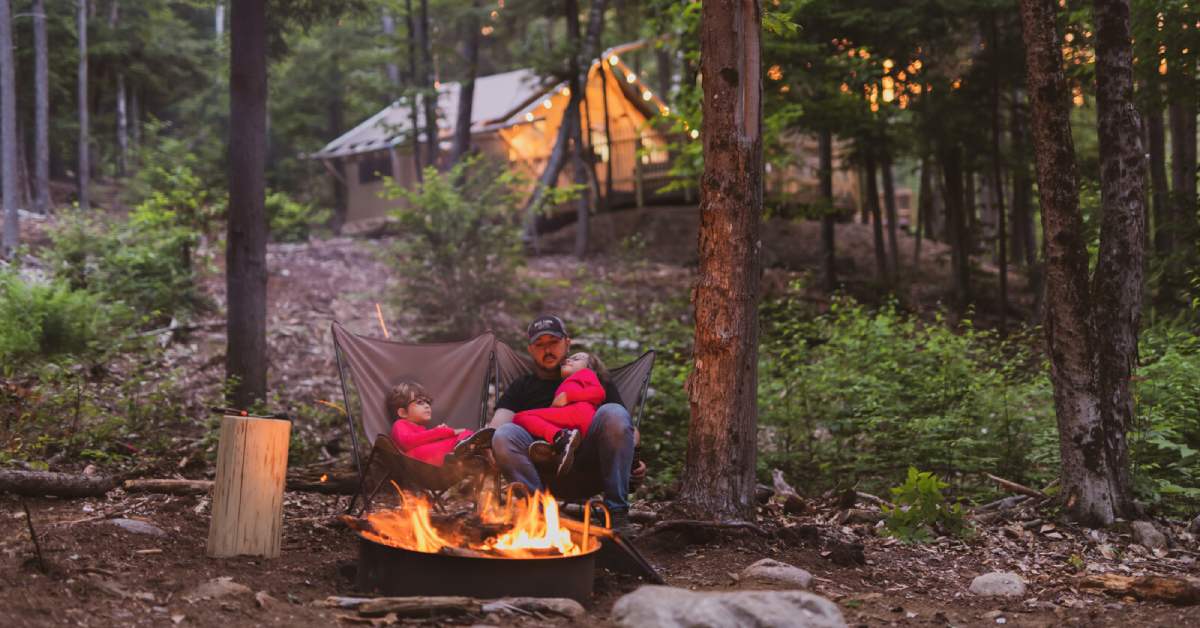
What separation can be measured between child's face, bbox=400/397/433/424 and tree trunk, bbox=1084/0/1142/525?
3.58 meters

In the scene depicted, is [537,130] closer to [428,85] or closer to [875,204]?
[428,85]

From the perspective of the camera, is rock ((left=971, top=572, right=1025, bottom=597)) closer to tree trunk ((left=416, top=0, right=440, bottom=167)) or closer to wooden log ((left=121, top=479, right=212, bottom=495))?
wooden log ((left=121, top=479, right=212, bottom=495))

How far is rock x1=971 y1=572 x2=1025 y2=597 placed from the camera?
435 centimetres

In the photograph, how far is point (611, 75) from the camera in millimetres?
20641

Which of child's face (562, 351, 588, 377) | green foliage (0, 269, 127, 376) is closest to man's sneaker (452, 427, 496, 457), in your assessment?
child's face (562, 351, 588, 377)

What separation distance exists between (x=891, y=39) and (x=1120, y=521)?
28.0 feet

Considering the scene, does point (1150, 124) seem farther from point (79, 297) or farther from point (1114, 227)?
point (79, 297)

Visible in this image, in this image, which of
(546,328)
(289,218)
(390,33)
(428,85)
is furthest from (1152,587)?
(390,33)

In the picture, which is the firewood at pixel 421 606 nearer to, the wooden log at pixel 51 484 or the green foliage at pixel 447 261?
the wooden log at pixel 51 484

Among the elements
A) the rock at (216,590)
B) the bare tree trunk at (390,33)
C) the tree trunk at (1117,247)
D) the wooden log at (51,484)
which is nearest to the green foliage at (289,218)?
the bare tree trunk at (390,33)

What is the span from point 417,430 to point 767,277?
411 inches

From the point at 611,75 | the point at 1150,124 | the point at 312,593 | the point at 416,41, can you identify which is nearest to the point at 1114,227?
the point at 312,593

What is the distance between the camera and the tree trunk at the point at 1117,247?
5.49m

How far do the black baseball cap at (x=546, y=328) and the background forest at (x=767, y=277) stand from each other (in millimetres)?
1935
